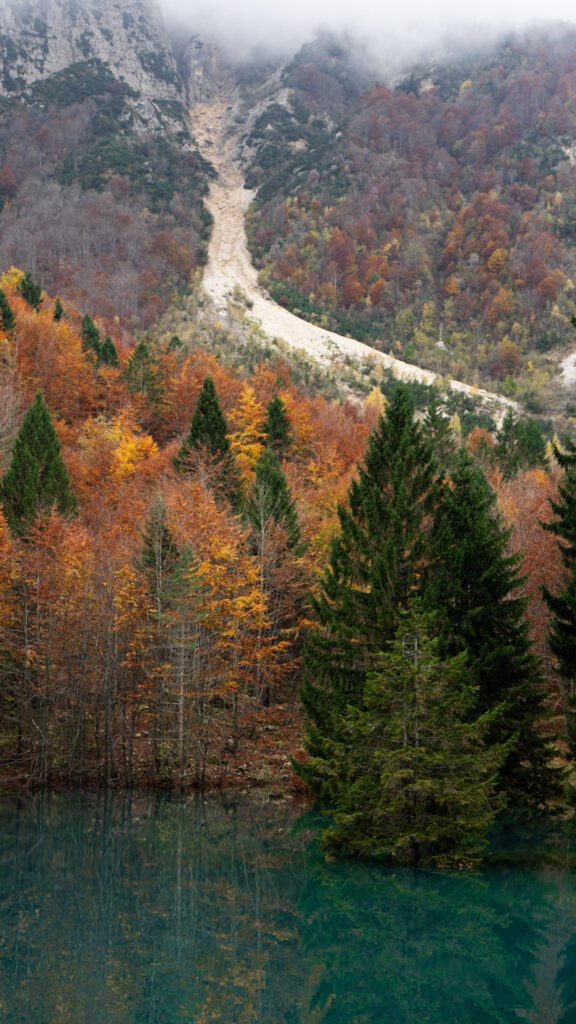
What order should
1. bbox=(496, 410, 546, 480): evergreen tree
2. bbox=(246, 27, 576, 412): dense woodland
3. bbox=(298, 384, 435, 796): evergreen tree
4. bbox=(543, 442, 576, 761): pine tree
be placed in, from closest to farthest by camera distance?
bbox=(298, 384, 435, 796): evergreen tree → bbox=(543, 442, 576, 761): pine tree → bbox=(496, 410, 546, 480): evergreen tree → bbox=(246, 27, 576, 412): dense woodland

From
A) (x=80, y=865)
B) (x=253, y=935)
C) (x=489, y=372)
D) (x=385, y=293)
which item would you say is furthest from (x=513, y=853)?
(x=385, y=293)

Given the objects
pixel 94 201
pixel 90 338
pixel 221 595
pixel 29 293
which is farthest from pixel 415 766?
pixel 94 201

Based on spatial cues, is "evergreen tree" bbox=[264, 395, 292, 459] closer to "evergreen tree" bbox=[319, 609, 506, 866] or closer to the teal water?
the teal water

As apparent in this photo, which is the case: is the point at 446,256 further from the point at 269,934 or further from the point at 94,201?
the point at 269,934

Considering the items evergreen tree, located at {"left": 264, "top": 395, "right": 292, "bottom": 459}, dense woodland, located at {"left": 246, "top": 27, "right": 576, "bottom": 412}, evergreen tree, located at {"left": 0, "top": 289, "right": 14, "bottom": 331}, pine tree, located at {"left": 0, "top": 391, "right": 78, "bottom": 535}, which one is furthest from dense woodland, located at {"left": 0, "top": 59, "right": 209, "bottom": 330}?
pine tree, located at {"left": 0, "top": 391, "right": 78, "bottom": 535}

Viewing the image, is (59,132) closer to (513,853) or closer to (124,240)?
(124,240)

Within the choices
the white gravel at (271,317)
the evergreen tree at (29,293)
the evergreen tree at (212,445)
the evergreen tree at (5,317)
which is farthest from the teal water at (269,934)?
the white gravel at (271,317)
